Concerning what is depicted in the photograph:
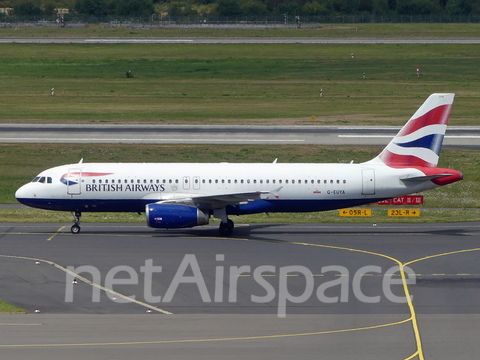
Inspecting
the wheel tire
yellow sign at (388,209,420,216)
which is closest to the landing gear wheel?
the wheel tire

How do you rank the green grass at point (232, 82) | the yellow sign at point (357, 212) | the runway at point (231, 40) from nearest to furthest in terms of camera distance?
the yellow sign at point (357, 212), the green grass at point (232, 82), the runway at point (231, 40)

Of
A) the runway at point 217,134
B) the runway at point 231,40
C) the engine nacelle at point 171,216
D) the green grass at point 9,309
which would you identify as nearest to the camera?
the green grass at point 9,309

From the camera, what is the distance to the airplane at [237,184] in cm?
4138

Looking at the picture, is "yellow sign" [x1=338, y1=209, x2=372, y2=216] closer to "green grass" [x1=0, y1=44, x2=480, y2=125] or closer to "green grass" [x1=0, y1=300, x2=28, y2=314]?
"green grass" [x1=0, y1=300, x2=28, y2=314]

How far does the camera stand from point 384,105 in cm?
9106

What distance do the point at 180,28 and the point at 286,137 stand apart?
10612 cm

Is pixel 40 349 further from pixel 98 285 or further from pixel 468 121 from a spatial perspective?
pixel 468 121

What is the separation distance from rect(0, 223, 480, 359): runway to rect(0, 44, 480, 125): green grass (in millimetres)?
40043

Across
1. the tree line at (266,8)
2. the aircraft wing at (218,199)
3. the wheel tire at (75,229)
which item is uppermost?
the tree line at (266,8)

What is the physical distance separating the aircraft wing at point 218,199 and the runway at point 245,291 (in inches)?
75.7

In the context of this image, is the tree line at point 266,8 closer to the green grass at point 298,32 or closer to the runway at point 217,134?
the green grass at point 298,32

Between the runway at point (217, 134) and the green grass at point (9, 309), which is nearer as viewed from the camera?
the green grass at point (9, 309)

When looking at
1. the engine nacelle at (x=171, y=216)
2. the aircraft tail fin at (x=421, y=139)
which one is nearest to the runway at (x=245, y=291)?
the engine nacelle at (x=171, y=216)

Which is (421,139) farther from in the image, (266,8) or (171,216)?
(266,8)
